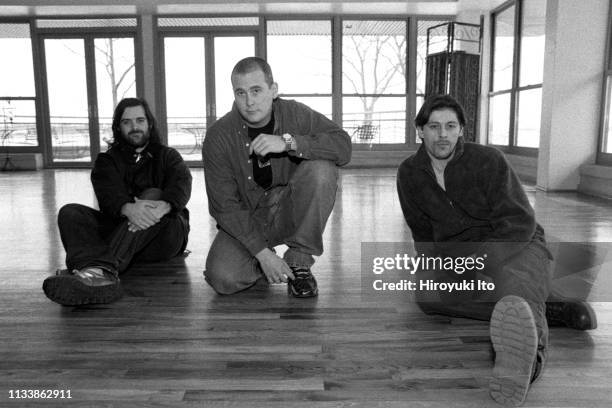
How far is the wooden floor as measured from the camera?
1341 millimetres

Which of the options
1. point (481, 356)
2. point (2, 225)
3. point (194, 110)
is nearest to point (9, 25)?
point (194, 110)

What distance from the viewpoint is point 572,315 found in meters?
1.76

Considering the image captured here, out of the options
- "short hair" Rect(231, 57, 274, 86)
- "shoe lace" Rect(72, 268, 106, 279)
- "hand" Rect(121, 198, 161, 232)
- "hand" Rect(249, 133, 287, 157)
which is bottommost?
"shoe lace" Rect(72, 268, 106, 279)

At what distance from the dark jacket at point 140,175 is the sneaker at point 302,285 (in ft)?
2.19

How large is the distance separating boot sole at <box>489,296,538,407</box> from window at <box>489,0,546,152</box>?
6.13m

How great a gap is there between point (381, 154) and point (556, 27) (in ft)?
14.2

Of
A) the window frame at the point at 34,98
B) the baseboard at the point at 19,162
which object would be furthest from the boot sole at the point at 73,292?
the window frame at the point at 34,98

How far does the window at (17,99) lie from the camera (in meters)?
9.48

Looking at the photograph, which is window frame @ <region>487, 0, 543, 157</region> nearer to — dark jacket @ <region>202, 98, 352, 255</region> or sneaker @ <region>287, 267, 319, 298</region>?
dark jacket @ <region>202, 98, 352, 255</region>

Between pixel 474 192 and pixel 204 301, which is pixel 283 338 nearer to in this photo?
pixel 204 301

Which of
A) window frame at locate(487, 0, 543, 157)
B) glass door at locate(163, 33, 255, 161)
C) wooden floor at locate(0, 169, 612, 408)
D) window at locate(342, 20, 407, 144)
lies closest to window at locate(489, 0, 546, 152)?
window frame at locate(487, 0, 543, 157)

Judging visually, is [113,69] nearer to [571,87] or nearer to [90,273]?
[571,87]

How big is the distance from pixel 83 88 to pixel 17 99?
1239 millimetres

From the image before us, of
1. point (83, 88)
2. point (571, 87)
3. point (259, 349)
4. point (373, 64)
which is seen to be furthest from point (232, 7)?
point (259, 349)
